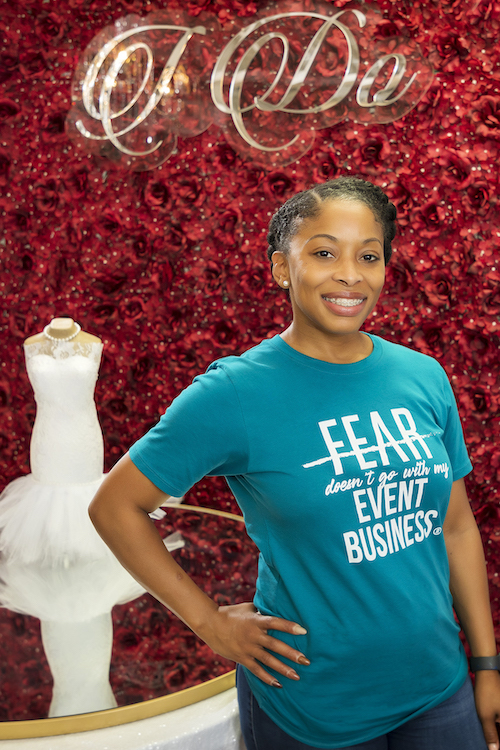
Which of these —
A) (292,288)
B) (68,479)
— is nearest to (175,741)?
(292,288)

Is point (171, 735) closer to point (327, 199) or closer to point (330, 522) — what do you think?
A: point (330, 522)

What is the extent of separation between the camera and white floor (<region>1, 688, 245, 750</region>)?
1.21m

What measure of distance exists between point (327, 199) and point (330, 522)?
49 cm

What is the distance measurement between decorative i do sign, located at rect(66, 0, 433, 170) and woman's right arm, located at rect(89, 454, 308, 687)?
1.67 metres

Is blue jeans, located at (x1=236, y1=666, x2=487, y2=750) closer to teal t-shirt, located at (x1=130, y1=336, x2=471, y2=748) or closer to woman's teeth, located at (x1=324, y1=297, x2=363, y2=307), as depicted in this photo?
teal t-shirt, located at (x1=130, y1=336, x2=471, y2=748)

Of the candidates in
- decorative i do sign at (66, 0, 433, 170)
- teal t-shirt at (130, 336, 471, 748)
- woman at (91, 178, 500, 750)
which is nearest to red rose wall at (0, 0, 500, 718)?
decorative i do sign at (66, 0, 433, 170)

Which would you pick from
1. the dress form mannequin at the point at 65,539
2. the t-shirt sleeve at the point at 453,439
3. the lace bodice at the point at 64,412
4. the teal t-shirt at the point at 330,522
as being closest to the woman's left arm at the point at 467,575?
the t-shirt sleeve at the point at 453,439

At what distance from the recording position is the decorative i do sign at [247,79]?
7.22 ft

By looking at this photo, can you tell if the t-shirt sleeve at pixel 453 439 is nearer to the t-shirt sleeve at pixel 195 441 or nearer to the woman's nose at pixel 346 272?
the woman's nose at pixel 346 272

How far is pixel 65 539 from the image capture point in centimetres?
206

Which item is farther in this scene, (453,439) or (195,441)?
(453,439)

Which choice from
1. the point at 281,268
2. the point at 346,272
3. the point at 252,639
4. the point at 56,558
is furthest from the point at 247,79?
the point at 252,639

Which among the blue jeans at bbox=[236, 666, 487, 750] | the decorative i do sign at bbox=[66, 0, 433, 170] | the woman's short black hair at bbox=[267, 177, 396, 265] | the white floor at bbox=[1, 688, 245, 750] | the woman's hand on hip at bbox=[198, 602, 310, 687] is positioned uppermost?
the decorative i do sign at bbox=[66, 0, 433, 170]

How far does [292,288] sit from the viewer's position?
1.10 m
